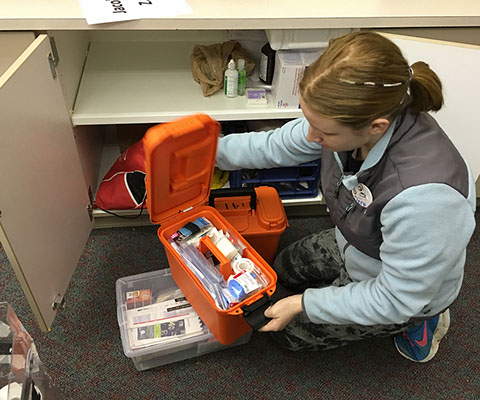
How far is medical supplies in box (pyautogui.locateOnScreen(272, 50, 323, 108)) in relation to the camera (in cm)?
121

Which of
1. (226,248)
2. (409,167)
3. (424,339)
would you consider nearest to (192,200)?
(226,248)

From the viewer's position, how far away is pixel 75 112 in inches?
47.9

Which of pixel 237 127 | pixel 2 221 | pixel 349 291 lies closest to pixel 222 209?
pixel 237 127

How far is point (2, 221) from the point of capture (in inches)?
32.7

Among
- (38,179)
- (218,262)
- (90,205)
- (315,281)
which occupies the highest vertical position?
(38,179)

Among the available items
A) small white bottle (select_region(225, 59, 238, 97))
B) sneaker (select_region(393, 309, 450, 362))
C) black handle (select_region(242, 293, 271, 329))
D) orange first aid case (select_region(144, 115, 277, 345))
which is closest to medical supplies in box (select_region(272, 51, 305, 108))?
small white bottle (select_region(225, 59, 238, 97))

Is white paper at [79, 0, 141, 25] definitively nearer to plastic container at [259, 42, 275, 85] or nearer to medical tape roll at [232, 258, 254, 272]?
plastic container at [259, 42, 275, 85]

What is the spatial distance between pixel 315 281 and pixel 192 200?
0.49 metres

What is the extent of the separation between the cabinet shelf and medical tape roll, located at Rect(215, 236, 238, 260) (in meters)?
0.42

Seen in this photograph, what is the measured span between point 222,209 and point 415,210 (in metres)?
0.63

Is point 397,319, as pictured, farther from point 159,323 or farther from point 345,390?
point 159,323

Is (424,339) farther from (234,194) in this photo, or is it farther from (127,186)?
(127,186)

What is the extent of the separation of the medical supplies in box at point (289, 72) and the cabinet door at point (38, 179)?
0.60 metres

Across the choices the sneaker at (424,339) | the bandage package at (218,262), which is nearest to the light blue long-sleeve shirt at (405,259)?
the bandage package at (218,262)
